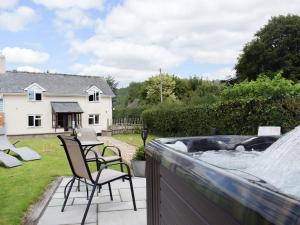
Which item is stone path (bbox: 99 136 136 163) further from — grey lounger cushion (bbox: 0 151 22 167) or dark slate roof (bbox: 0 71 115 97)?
dark slate roof (bbox: 0 71 115 97)

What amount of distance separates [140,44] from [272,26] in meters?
13.2

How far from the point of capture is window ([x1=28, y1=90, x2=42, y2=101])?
98.9 feet

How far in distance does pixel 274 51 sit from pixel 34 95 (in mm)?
22412

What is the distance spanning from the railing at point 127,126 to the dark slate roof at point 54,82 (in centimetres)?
325

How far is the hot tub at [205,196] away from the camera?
0.86 m

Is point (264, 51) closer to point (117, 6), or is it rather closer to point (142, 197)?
point (117, 6)

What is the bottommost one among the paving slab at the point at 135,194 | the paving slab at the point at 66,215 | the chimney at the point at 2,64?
the paving slab at the point at 66,215

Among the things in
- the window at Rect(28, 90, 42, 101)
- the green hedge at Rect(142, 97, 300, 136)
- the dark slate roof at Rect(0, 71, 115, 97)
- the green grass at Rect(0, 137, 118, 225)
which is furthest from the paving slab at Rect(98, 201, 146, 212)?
the window at Rect(28, 90, 42, 101)

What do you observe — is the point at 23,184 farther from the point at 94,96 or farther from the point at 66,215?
the point at 94,96

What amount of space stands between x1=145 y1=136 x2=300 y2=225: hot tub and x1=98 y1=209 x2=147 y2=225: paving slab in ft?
3.11

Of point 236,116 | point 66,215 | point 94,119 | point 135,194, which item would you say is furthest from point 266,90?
point 94,119

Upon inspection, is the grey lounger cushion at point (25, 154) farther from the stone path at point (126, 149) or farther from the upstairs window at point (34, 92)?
the upstairs window at point (34, 92)

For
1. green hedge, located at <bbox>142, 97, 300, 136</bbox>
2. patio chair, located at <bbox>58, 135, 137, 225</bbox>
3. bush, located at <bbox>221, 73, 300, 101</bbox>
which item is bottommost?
patio chair, located at <bbox>58, 135, 137, 225</bbox>

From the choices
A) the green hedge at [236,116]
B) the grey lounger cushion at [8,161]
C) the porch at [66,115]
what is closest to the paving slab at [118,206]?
the grey lounger cushion at [8,161]
